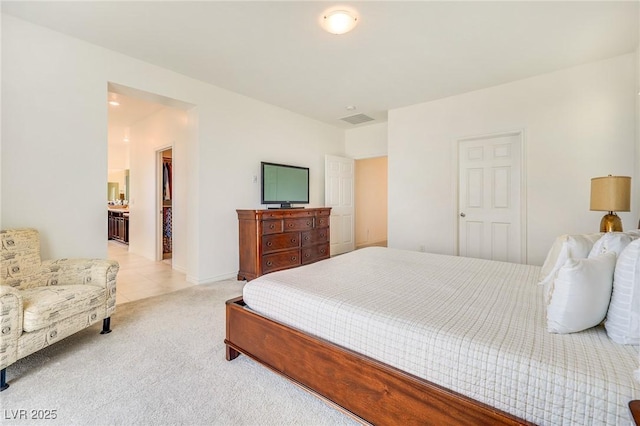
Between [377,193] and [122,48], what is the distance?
5.69 meters

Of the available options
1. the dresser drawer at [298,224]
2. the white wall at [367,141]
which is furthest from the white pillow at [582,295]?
the white wall at [367,141]

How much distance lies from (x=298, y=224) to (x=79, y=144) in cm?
261

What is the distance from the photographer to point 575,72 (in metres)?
3.13

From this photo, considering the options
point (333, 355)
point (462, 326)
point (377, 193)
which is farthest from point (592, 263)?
point (377, 193)

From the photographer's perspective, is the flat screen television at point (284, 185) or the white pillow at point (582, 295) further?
the flat screen television at point (284, 185)

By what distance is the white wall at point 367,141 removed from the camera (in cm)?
541

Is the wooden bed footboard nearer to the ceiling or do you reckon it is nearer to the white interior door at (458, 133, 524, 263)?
the ceiling

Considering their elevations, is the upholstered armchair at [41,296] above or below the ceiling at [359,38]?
below

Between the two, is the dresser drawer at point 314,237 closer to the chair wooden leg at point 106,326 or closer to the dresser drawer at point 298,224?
A: the dresser drawer at point 298,224

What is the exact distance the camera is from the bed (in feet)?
2.91

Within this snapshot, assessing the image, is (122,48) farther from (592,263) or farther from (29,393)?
(592,263)

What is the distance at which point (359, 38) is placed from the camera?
8.41 feet

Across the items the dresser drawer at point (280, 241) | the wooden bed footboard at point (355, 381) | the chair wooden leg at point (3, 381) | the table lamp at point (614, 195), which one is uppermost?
the table lamp at point (614, 195)

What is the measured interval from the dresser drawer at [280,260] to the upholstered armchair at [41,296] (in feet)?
5.58
